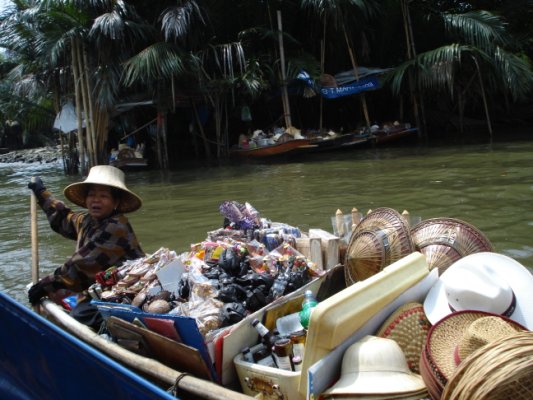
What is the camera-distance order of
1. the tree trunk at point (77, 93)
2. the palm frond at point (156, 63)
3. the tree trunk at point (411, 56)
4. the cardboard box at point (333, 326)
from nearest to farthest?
the cardboard box at point (333, 326), the palm frond at point (156, 63), the tree trunk at point (77, 93), the tree trunk at point (411, 56)

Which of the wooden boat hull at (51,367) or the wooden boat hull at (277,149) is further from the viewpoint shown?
the wooden boat hull at (277,149)

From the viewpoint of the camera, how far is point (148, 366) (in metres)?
2.64

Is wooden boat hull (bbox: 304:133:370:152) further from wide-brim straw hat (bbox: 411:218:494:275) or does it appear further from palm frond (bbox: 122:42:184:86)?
wide-brim straw hat (bbox: 411:218:494:275)

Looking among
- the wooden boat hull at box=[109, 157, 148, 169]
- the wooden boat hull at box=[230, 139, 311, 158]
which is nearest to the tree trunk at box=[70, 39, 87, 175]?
the wooden boat hull at box=[109, 157, 148, 169]

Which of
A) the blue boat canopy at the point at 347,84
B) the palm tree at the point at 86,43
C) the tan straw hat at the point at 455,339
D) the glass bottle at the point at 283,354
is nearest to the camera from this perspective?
the tan straw hat at the point at 455,339

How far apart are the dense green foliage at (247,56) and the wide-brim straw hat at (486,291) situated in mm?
12849

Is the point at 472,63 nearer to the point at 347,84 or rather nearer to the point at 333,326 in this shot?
the point at 347,84

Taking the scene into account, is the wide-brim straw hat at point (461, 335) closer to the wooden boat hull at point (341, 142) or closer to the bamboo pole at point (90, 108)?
the wooden boat hull at point (341, 142)

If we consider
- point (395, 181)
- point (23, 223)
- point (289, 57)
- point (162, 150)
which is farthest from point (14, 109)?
point (395, 181)

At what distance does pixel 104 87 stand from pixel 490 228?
39.9 feet

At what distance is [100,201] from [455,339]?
2.66 meters

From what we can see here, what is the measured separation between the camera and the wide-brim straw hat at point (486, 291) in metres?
2.35

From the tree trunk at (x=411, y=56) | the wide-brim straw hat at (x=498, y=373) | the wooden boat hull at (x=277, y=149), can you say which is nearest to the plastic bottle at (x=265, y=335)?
the wide-brim straw hat at (x=498, y=373)

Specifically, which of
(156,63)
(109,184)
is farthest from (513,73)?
(109,184)
